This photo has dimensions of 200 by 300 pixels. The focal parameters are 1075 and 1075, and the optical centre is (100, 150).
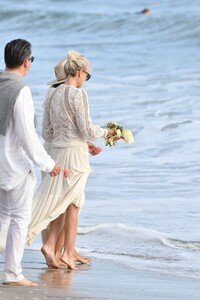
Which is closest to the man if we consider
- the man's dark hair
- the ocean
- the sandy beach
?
the man's dark hair

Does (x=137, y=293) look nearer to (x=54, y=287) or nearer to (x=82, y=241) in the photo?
(x=54, y=287)

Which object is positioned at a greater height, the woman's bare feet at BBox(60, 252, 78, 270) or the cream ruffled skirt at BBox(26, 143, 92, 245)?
the cream ruffled skirt at BBox(26, 143, 92, 245)

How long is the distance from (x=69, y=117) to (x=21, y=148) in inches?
45.1

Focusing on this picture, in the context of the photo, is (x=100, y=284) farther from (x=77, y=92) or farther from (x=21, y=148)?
(x=77, y=92)

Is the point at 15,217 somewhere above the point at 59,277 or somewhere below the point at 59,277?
above

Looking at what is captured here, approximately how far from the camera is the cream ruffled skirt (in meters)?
7.20

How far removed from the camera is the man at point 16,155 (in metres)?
5.93

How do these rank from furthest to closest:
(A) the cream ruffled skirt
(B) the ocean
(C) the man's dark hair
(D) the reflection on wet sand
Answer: (B) the ocean < (A) the cream ruffled skirt < (D) the reflection on wet sand < (C) the man's dark hair

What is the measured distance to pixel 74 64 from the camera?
7137 mm

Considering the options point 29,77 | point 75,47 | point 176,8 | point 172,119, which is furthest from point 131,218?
point 176,8

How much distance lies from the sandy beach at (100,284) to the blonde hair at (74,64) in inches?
52.0

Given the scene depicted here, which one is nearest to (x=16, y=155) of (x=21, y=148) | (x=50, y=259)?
(x=21, y=148)

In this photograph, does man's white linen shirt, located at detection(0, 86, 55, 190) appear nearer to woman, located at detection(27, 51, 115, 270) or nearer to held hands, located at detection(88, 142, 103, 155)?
woman, located at detection(27, 51, 115, 270)

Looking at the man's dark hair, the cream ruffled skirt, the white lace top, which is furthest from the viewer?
the cream ruffled skirt
